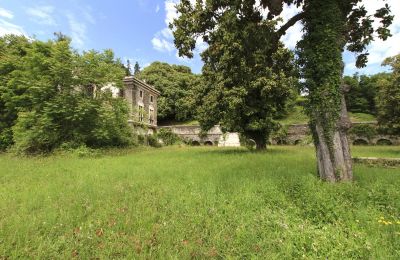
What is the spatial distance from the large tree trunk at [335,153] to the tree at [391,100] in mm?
16769

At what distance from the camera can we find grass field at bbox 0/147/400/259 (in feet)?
13.8

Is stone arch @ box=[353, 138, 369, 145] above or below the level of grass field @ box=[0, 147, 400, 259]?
below

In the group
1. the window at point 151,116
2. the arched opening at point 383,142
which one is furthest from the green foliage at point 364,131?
the window at point 151,116

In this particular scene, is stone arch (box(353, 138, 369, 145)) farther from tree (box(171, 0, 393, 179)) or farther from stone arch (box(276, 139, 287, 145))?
tree (box(171, 0, 393, 179))

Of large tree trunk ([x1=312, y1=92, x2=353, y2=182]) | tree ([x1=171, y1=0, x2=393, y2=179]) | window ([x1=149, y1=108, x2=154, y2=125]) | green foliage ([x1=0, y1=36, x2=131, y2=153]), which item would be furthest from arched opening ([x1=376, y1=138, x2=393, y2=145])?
large tree trunk ([x1=312, y1=92, x2=353, y2=182])

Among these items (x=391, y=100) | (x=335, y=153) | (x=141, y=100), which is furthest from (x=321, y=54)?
(x=141, y=100)

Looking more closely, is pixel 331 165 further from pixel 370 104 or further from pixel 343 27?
pixel 370 104

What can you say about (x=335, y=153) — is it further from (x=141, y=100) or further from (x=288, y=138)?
(x=288, y=138)

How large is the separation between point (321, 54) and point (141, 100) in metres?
30.9

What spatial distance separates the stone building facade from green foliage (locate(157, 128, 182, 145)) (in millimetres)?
2095

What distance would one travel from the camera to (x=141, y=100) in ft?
119

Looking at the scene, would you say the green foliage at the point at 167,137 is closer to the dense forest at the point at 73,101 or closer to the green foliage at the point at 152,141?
the green foliage at the point at 152,141

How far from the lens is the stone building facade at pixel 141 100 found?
33.8 metres

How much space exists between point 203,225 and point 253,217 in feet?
3.55
